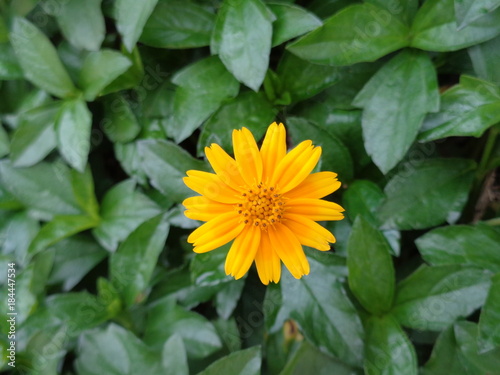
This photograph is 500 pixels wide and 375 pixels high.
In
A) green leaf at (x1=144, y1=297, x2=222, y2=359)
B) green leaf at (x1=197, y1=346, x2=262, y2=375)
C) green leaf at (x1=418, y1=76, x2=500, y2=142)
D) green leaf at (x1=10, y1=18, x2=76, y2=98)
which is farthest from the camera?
green leaf at (x1=10, y1=18, x2=76, y2=98)

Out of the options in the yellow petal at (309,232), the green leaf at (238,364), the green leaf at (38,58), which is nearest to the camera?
the yellow petal at (309,232)

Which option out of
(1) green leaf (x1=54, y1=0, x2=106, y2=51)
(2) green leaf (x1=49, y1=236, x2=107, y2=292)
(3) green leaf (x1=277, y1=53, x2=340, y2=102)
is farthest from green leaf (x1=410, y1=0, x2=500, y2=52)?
(2) green leaf (x1=49, y1=236, x2=107, y2=292)

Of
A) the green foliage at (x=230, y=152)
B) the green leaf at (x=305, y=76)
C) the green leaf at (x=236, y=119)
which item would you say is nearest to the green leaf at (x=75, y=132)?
the green foliage at (x=230, y=152)

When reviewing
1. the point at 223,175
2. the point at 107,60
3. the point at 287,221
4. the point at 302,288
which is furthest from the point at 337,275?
the point at 107,60

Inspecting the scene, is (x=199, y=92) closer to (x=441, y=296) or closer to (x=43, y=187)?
(x=43, y=187)

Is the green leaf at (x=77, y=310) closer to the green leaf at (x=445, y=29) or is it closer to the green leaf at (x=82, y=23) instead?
the green leaf at (x=82, y=23)

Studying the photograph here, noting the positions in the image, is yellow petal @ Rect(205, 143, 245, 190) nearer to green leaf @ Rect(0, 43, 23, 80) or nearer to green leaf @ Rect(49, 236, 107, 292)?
green leaf @ Rect(49, 236, 107, 292)
